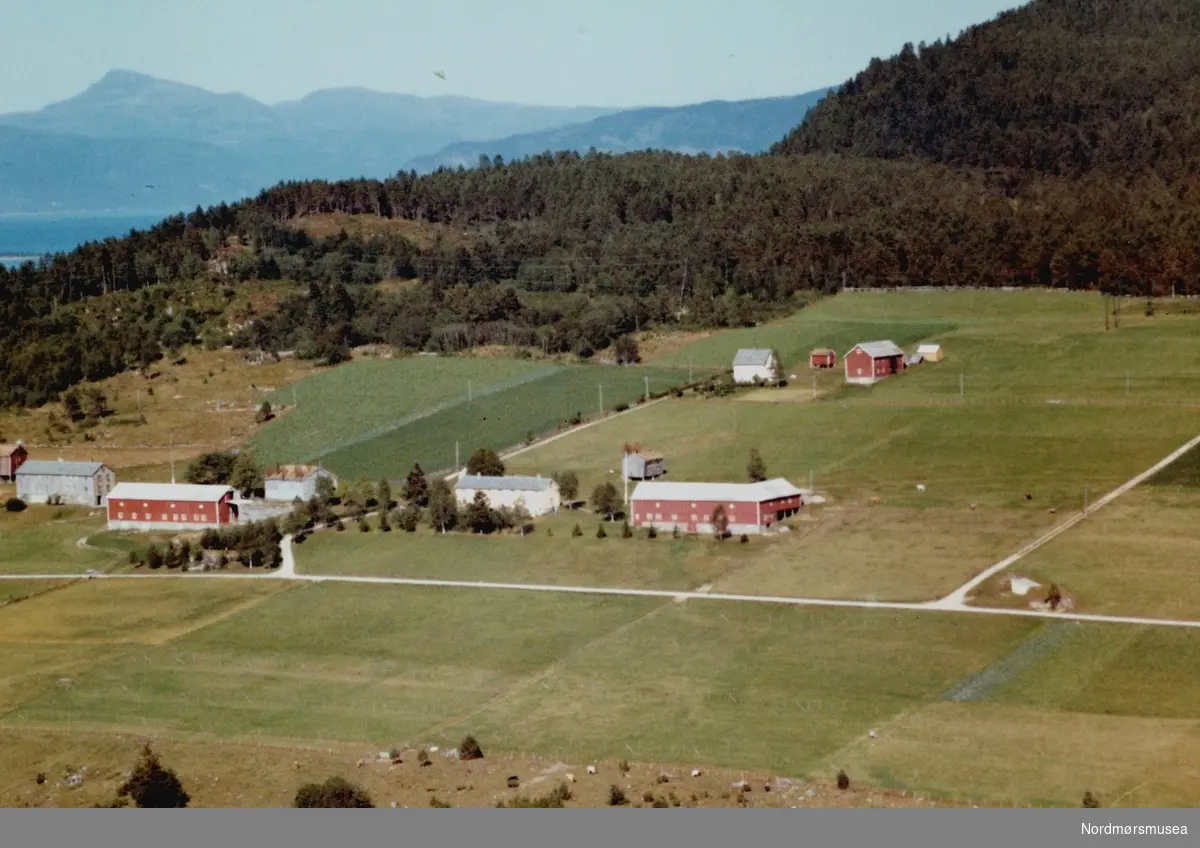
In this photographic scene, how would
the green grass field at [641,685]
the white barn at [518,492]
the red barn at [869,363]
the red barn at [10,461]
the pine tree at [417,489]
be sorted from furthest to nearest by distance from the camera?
1. the red barn at [869,363]
2. the red barn at [10,461]
3. the pine tree at [417,489]
4. the white barn at [518,492]
5. the green grass field at [641,685]

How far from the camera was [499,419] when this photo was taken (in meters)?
85.8

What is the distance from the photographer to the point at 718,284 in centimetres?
11856

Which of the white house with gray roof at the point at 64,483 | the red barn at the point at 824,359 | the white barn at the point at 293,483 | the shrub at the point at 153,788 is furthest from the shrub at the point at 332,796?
the red barn at the point at 824,359

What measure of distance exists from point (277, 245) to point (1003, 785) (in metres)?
101

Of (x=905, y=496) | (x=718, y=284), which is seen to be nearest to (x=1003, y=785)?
(x=905, y=496)

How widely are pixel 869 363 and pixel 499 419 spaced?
19.0m

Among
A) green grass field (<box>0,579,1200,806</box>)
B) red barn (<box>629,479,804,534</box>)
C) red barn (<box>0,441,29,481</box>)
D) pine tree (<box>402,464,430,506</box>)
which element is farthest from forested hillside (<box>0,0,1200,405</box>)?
green grass field (<box>0,579,1200,806</box>)

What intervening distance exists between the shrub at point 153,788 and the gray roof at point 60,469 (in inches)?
1548

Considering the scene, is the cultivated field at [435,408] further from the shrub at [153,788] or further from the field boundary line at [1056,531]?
the shrub at [153,788]

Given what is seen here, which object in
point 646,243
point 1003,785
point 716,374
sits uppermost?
point 646,243

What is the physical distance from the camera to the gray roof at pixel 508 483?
68.9 metres

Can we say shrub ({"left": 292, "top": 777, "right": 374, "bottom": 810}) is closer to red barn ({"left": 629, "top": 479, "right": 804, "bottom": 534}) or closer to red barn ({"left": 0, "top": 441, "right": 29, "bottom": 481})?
red barn ({"left": 629, "top": 479, "right": 804, "bottom": 534})

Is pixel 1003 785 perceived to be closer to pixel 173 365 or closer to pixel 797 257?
pixel 173 365

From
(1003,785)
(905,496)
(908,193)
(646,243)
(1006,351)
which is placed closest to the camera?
(1003,785)
